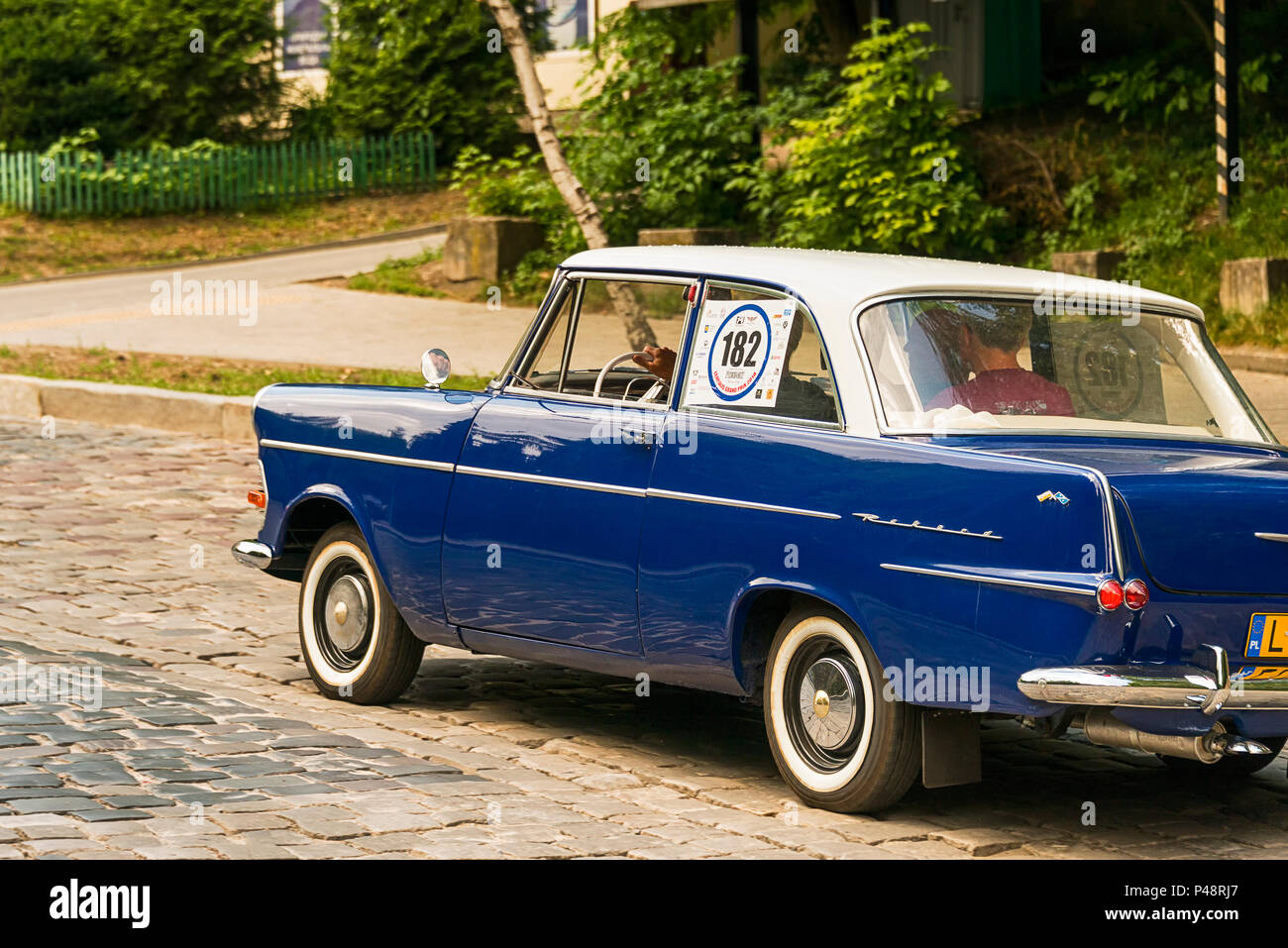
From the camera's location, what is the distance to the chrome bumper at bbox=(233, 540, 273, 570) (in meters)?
7.32

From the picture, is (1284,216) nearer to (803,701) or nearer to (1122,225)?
(1122,225)

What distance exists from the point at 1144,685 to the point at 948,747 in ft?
2.34

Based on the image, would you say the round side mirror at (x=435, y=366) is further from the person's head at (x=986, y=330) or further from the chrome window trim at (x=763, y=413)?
the person's head at (x=986, y=330)

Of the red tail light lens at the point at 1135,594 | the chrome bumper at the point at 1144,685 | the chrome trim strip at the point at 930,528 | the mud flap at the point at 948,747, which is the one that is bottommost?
the mud flap at the point at 948,747

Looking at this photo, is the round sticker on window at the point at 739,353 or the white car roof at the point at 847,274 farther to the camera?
the round sticker on window at the point at 739,353

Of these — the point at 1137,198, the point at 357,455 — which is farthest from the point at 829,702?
the point at 1137,198

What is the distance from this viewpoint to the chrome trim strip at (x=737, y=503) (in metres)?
5.40

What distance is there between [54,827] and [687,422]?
7.12ft

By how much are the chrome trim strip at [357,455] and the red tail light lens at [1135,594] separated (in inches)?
99.1

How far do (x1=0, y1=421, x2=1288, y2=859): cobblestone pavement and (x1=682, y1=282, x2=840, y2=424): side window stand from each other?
3.87ft

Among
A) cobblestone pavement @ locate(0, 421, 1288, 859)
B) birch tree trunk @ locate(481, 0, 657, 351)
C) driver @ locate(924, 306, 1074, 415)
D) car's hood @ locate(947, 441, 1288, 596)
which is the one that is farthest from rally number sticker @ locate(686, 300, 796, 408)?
birch tree trunk @ locate(481, 0, 657, 351)

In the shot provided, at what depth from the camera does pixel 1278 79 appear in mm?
19484

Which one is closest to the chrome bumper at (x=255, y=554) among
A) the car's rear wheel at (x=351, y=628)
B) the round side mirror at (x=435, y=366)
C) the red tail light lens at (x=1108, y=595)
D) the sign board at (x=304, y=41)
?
the car's rear wheel at (x=351, y=628)

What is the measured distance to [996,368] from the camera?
5.65m
